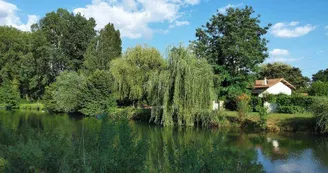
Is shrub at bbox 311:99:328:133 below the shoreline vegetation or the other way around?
below

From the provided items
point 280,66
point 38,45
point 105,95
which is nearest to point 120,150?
point 105,95

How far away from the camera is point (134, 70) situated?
29.7 metres

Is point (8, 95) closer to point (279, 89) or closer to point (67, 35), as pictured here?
point (67, 35)

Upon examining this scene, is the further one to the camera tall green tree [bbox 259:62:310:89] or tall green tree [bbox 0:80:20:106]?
tall green tree [bbox 259:62:310:89]

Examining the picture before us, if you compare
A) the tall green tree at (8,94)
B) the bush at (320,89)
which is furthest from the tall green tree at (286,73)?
the tall green tree at (8,94)

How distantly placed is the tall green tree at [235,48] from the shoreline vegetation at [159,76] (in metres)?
0.09

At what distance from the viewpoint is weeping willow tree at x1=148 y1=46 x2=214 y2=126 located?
69.9 feet

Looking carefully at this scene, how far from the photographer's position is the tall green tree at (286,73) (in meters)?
47.4

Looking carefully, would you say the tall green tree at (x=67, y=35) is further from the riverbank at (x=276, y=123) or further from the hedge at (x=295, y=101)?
the hedge at (x=295, y=101)

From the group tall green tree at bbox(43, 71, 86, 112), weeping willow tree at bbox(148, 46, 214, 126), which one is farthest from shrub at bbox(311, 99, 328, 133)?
tall green tree at bbox(43, 71, 86, 112)

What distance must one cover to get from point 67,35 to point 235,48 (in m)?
25.2

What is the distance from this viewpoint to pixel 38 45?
41531 mm

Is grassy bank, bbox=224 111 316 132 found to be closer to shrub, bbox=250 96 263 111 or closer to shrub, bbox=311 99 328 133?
shrub, bbox=311 99 328 133

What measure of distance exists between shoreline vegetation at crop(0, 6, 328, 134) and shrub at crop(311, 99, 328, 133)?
0.18ft
